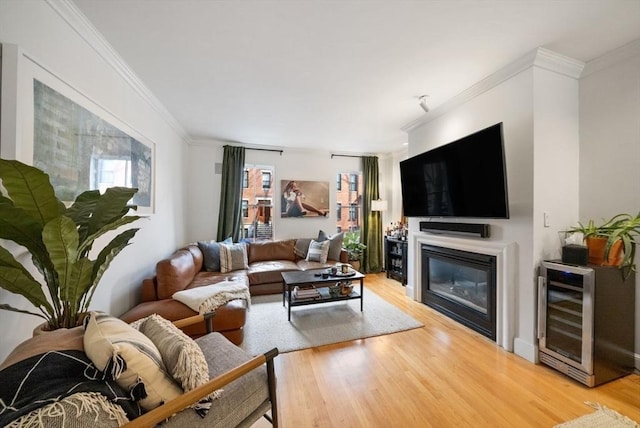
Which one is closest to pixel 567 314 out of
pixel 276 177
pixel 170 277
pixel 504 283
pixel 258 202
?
pixel 504 283

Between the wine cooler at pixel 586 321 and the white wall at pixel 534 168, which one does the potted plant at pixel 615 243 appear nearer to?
the wine cooler at pixel 586 321

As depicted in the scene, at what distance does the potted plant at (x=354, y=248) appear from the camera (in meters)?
4.95

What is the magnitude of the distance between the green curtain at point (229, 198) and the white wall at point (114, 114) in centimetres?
78

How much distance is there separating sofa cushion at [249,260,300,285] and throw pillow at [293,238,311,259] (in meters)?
0.51

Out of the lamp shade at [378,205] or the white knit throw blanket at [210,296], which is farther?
the lamp shade at [378,205]

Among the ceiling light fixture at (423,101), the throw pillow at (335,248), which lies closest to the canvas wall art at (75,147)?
the ceiling light fixture at (423,101)

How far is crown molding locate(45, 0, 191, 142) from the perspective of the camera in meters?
1.49

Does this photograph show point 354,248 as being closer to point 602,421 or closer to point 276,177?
point 276,177

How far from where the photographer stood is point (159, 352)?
113 cm

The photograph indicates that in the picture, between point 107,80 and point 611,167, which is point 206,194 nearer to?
point 107,80

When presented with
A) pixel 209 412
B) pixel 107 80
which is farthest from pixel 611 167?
pixel 107 80

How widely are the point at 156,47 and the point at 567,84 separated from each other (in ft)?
11.7

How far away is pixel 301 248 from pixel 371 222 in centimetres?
167

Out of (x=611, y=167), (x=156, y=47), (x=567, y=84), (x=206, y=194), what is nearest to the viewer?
(x=156, y=47)
